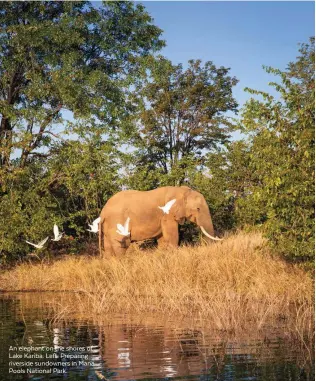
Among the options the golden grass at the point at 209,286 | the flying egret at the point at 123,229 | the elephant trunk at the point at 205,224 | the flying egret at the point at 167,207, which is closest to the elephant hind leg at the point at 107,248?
the flying egret at the point at 123,229

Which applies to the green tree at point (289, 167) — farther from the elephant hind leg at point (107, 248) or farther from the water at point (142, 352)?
the elephant hind leg at point (107, 248)

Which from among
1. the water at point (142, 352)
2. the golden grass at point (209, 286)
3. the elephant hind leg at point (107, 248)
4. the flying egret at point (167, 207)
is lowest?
the water at point (142, 352)

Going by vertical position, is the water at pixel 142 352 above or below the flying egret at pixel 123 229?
below

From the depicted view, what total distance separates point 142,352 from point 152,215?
12843mm

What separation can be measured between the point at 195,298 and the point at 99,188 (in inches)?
479

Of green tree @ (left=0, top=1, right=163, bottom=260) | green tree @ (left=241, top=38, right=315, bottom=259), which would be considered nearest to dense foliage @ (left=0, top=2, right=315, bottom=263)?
green tree @ (left=0, top=1, right=163, bottom=260)

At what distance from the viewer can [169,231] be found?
824 inches

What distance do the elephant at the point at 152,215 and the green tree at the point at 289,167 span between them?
8.83m

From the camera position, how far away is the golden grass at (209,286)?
10.6 meters

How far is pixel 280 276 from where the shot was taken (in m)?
13.3

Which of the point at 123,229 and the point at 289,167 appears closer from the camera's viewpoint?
the point at 289,167

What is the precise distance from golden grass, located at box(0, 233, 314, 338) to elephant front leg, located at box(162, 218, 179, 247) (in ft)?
11.1

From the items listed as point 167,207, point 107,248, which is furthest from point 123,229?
point 107,248

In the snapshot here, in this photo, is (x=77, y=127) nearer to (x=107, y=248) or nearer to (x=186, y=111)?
(x=107, y=248)
